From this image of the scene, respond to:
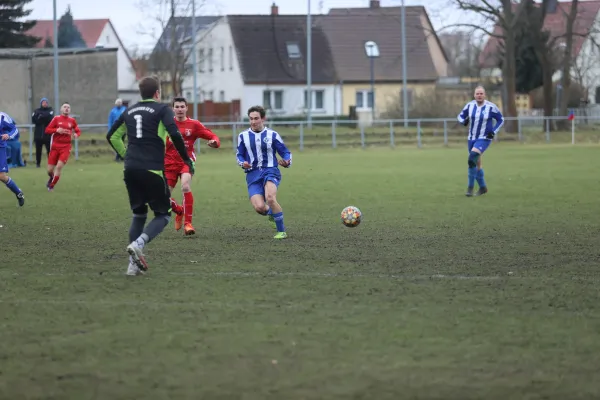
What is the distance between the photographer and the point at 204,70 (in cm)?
7844

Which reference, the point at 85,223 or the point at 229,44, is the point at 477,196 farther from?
the point at 229,44

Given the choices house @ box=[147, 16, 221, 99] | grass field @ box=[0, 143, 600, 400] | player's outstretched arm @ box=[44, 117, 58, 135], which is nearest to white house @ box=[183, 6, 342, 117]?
house @ box=[147, 16, 221, 99]

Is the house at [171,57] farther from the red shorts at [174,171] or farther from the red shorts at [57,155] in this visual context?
the red shorts at [174,171]

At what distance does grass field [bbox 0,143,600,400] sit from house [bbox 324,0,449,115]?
5505cm

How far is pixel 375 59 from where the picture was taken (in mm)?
71750

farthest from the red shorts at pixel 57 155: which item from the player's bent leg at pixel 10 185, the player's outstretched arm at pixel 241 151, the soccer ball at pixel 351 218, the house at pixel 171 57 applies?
the house at pixel 171 57

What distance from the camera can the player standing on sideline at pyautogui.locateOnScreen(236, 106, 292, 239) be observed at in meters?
12.8

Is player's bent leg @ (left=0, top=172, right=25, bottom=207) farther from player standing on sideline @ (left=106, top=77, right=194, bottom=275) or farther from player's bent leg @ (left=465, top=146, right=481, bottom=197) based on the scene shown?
player standing on sideline @ (left=106, top=77, right=194, bottom=275)

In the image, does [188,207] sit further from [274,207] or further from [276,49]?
[276,49]

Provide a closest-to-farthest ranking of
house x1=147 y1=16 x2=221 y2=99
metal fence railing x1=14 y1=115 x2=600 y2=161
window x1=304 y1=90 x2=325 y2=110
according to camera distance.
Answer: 1. metal fence railing x1=14 y1=115 x2=600 y2=161
2. house x1=147 y1=16 x2=221 y2=99
3. window x1=304 y1=90 x2=325 y2=110

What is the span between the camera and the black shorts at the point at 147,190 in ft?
31.3

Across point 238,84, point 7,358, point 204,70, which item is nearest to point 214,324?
point 7,358

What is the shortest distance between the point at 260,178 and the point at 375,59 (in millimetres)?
59808

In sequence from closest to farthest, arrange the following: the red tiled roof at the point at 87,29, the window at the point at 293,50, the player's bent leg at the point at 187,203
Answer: the player's bent leg at the point at 187,203, the window at the point at 293,50, the red tiled roof at the point at 87,29
